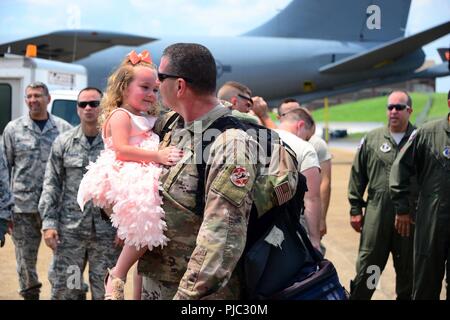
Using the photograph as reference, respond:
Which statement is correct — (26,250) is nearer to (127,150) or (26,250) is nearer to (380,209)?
(380,209)

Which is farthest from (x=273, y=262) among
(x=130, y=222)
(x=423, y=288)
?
(x=423, y=288)

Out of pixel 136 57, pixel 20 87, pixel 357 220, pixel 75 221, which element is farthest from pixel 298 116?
pixel 20 87

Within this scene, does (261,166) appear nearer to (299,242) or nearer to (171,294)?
(299,242)

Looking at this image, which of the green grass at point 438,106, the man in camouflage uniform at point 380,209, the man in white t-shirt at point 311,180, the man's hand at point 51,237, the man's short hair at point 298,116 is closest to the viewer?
the man in white t-shirt at point 311,180

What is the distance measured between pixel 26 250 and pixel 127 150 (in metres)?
4.06

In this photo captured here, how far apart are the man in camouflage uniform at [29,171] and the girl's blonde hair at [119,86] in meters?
3.66

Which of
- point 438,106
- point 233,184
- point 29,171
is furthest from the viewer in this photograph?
point 438,106

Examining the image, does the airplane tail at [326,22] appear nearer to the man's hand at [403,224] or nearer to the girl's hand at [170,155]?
the man's hand at [403,224]

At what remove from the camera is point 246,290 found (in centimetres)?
276

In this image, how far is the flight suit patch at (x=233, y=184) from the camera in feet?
8.39

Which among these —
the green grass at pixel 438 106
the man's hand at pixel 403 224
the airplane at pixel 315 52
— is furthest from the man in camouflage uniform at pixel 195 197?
the green grass at pixel 438 106

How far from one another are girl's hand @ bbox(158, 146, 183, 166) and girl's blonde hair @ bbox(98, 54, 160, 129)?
521 millimetres

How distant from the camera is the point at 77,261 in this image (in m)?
5.85
